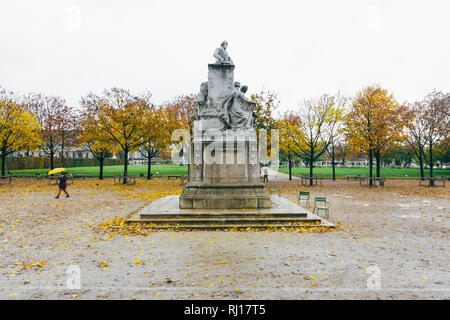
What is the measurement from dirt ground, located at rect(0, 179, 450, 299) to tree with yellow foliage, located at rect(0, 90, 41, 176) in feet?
76.9

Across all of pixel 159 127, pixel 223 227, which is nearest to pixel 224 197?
pixel 223 227

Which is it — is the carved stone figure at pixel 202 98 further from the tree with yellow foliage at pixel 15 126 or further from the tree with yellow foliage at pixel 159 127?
the tree with yellow foliage at pixel 15 126

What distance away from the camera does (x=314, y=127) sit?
28.1 metres

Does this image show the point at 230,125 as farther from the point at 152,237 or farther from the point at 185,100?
the point at 185,100

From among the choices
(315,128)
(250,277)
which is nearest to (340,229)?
(250,277)

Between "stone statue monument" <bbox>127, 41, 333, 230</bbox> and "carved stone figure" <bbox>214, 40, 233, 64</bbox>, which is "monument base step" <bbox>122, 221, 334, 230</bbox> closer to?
"stone statue monument" <bbox>127, 41, 333, 230</bbox>

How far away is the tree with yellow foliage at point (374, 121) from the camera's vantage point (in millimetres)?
24516

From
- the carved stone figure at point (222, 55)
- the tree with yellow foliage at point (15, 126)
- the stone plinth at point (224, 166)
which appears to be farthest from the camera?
the tree with yellow foliage at point (15, 126)

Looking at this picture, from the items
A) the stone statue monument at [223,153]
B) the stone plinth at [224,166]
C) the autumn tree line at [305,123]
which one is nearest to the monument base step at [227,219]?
the stone statue monument at [223,153]

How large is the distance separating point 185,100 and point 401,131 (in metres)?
21.9

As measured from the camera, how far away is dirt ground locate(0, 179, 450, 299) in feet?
14.1

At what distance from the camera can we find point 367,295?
13.7 ft

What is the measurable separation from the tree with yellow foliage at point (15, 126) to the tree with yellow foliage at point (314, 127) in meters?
27.0

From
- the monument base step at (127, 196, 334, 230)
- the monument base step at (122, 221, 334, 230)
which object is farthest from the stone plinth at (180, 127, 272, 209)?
the monument base step at (122, 221, 334, 230)
